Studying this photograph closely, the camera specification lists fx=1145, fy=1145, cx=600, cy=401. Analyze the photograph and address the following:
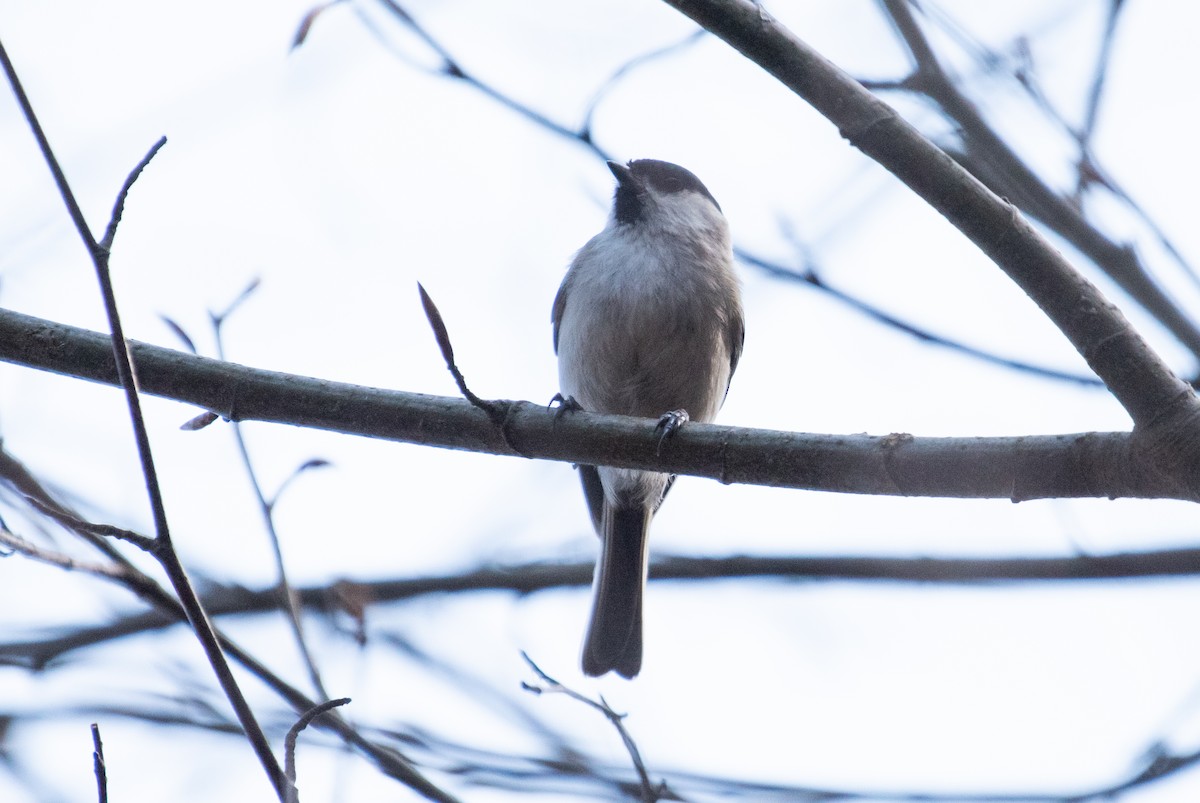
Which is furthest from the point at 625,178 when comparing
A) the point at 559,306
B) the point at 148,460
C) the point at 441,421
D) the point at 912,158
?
the point at 148,460

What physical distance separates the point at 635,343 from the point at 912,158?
6.94 ft

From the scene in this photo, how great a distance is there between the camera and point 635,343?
4285 mm

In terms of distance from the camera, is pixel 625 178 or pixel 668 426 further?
pixel 625 178

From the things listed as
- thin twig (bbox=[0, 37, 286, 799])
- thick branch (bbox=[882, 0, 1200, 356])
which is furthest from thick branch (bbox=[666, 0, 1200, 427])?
thin twig (bbox=[0, 37, 286, 799])

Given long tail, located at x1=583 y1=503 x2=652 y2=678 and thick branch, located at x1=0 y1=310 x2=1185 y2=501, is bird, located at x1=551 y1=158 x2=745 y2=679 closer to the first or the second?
long tail, located at x1=583 y1=503 x2=652 y2=678

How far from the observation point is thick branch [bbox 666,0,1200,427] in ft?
7.22

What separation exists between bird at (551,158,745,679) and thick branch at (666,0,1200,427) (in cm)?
204

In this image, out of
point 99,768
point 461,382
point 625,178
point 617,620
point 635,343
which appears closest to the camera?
point 99,768

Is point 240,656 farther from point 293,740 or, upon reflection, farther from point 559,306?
point 559,306

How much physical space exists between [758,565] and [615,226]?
173cm

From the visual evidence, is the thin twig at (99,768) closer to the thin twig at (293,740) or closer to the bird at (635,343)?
the thin twig at (293,740)

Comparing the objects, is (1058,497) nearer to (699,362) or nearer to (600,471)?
(699,362)

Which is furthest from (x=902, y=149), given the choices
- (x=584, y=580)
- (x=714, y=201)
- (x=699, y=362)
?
(x=714, y=201)

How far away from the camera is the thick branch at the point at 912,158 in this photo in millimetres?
2199
